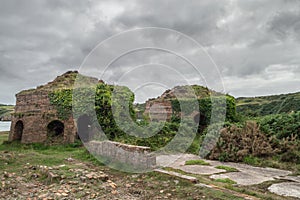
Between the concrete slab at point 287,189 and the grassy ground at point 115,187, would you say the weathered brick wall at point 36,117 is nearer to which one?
the grassy ground at point 115,187

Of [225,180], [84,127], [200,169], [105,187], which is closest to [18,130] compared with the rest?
[84,127]

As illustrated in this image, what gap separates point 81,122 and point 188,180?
11.2 metres

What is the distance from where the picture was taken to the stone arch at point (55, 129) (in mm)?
15371

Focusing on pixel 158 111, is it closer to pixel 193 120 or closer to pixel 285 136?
pixel 193 120

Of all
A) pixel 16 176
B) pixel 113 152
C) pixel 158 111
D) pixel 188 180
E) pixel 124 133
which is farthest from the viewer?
pixel 158 111

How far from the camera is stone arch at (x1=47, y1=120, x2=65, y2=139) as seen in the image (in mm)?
15371

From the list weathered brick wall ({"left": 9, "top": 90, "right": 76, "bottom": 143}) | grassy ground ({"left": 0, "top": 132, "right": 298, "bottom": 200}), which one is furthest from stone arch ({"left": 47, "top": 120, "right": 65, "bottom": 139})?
grassy ground ({"left": 0, "top": 132, "right": 298, "bottom": 200})

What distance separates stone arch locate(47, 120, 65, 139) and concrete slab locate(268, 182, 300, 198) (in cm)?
1253

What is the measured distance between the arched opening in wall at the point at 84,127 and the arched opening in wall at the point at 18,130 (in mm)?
3895

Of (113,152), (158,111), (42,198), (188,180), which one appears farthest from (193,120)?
(42,198)

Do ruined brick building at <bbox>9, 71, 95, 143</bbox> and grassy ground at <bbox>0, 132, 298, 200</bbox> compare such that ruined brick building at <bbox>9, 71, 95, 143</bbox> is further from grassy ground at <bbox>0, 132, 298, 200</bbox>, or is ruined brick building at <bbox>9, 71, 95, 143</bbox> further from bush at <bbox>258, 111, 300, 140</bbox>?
bush at <bbox>258, 111, 300, 140</bbox>

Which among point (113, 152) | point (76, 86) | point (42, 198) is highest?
point (76, 86)

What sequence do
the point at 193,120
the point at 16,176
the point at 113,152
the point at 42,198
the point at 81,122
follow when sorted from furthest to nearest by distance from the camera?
the point at 193,120, the point at 81,122, the point at 113,152, the point at 16,176, the point at 42,198

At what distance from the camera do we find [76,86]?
660 inches
